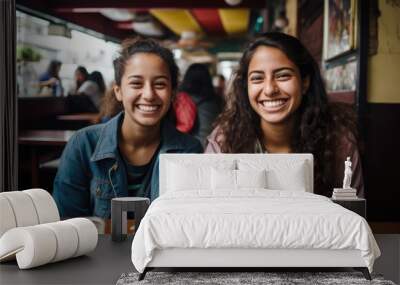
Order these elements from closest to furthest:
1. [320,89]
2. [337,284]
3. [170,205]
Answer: [337,284]
[170,205]
[320,89]

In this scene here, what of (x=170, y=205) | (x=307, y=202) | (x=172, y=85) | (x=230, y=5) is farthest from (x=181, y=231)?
(x=230, y=5)

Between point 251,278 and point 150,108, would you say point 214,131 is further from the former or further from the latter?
point 251,278

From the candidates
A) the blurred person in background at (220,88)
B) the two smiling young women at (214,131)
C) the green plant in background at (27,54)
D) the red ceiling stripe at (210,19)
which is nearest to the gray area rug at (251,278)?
the two smiling young women at (214,131)

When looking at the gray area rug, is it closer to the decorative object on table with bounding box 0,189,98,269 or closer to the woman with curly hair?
the decorative object on table with bounding box 0,189,98,269

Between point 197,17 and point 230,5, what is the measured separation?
36 centimetres

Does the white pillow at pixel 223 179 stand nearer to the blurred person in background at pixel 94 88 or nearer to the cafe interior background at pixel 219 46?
the cafe interior background at pixel 219 46

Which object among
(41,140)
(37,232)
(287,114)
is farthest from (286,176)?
(41,140)

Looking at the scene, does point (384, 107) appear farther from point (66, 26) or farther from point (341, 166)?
point (66, 26)

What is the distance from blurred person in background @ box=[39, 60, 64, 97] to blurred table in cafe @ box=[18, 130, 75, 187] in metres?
0.41

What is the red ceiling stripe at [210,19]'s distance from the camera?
710 cm

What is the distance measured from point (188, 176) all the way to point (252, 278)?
5.51 feet

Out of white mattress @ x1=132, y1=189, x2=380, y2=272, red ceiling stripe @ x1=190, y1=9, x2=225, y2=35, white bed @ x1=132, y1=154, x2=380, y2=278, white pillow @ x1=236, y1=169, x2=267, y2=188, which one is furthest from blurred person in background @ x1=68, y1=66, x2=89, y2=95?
white mattress @ x1=132, y1=189, x2=380, y2=272

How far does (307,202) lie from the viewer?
540 centimetres

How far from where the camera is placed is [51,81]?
717 cm
